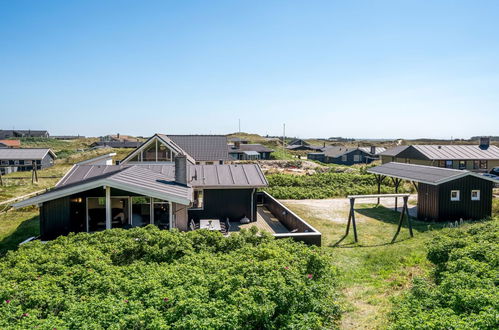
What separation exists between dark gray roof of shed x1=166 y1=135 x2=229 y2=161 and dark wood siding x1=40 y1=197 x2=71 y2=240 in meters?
16.3

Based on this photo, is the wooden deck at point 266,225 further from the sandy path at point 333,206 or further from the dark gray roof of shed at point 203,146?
the dark gray roof of shed at point 203,146

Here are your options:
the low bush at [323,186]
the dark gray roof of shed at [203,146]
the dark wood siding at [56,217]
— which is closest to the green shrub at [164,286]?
the dark wood siding at [56,217]

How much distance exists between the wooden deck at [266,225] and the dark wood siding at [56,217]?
21.3 ft

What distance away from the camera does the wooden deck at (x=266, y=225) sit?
51.3 feet

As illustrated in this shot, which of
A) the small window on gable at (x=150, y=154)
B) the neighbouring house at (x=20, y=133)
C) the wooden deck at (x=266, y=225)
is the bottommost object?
the wooden deck at (x=266, y=225)

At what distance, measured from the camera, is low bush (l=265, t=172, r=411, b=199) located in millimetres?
27000

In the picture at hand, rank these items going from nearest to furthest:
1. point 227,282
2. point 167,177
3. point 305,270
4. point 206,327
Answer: point 206,327 → point 227,282 → point 305,270 → point 167,177

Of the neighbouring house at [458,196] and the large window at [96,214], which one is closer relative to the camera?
the large window at [96,214]

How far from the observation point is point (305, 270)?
26.2 ft

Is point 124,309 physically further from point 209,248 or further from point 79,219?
point 79,219

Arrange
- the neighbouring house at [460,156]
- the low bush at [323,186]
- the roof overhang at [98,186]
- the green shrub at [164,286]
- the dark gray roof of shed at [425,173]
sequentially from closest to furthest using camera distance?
the green shrub at [164,286]
the roof overhang at [98,186]
the dark gray roof of shed at [425,173]
the low bush at [323,186]
the neighbouring house at [460,156]

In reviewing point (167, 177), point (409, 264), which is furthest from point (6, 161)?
point (409, 264)

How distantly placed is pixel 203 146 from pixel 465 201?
773 inches

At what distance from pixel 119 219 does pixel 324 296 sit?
832 cm
